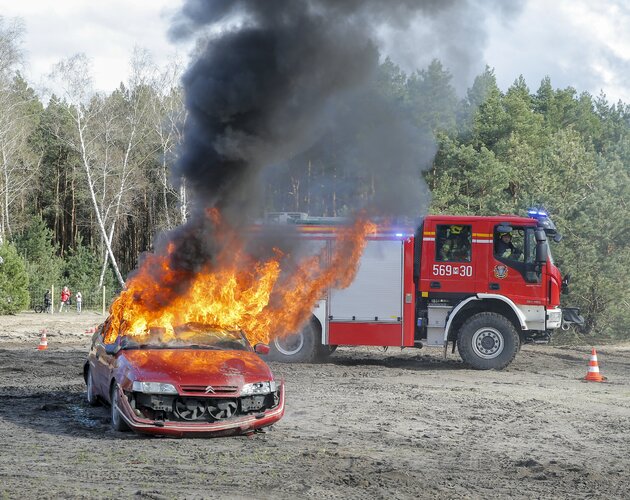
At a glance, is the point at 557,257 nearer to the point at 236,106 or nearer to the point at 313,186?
the point at 313,186

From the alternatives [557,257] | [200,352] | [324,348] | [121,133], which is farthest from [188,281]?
[121,133]

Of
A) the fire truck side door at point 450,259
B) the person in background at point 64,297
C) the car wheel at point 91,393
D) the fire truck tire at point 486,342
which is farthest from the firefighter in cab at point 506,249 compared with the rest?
the person in background at point 64,297

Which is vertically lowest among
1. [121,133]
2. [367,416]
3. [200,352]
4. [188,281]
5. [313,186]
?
[367,416]

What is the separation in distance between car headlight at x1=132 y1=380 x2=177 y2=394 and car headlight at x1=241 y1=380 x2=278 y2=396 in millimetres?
777

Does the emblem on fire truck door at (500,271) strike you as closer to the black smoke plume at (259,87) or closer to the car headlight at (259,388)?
the black smoke plume at (259,87)

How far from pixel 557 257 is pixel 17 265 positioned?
21.5m

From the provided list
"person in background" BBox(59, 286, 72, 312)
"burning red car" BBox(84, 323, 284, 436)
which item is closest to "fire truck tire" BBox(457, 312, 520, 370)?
"burning red car" BBox(84, 323, 284, 436)

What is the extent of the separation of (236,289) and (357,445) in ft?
14.0

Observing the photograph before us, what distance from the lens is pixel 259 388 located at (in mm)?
9242

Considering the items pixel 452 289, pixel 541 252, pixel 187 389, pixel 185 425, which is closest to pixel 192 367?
pixel 187 389

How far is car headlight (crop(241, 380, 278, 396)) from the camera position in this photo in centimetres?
910

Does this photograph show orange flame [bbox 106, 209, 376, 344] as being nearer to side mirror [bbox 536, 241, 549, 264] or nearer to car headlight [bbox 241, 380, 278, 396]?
car headlight [bbox 241, 380, 278, 396]

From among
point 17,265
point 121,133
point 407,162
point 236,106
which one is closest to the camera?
point 236,106

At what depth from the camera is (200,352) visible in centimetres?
983
